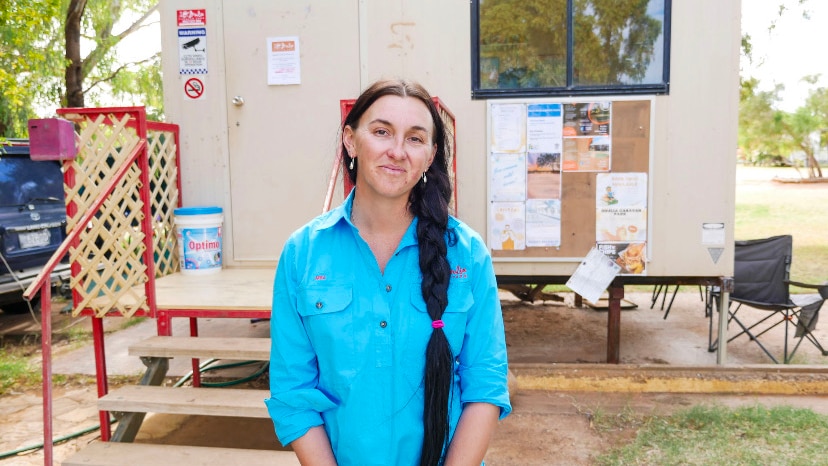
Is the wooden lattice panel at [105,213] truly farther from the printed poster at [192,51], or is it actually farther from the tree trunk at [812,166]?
the tree trunk at [812,166]

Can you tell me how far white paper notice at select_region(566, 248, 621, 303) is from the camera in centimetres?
456

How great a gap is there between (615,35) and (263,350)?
325cm

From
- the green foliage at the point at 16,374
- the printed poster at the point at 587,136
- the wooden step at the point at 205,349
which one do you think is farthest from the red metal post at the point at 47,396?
the printed poster at the point at 587,136

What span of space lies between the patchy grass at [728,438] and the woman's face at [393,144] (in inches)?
102

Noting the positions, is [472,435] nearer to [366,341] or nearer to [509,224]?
[366,341]

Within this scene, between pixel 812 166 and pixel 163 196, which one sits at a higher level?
pixel 163 196

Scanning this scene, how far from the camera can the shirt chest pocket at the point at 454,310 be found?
54.8 inches

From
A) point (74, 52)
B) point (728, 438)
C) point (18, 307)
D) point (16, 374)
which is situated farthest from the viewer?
point (74, 52)

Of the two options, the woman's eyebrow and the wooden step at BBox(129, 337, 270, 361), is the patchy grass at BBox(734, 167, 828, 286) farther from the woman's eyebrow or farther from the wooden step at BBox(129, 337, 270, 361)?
the woman's eyebrow

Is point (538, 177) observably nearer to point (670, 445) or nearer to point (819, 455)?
point (670, 445)

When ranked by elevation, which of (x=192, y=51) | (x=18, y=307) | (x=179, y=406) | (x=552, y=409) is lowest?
(x=552, y=409)

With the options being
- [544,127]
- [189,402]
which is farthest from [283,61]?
[189,402]

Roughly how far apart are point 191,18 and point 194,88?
0.53 m

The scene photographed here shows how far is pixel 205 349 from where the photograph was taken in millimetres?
3617
